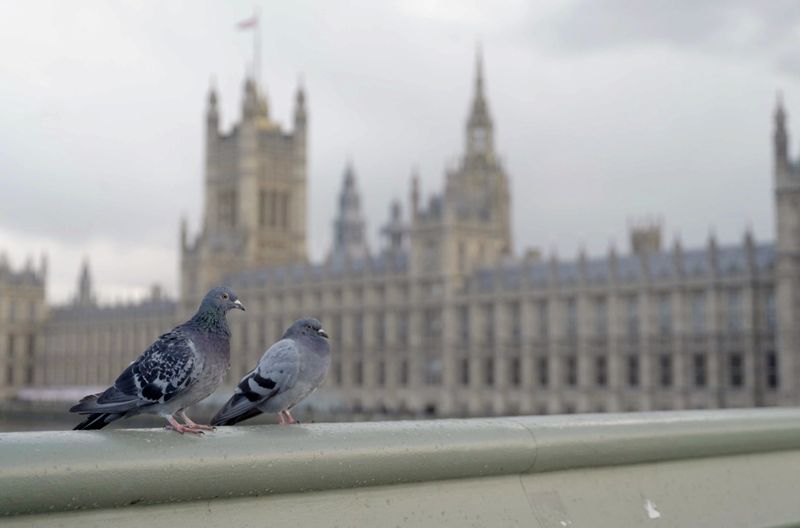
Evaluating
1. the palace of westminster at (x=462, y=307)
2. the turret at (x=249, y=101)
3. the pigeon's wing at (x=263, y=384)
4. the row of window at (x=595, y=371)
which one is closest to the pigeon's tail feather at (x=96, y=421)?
the pigeon's wing at (x=263, y=384)

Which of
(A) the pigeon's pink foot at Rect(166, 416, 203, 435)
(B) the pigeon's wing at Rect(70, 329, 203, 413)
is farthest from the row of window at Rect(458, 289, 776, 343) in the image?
(A) the pigeon's pink foot at Rect(166, 416, 203, 435)

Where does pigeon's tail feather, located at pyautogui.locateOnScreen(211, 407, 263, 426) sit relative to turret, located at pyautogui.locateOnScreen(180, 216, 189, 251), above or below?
below

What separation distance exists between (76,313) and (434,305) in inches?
2221

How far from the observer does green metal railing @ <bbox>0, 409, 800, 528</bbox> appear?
3.63 metres

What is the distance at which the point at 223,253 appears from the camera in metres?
104

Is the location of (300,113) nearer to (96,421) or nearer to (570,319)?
(570,319)

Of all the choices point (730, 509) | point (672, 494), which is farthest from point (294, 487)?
point (730, 509)

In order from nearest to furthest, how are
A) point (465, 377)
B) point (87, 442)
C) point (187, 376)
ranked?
1. point (87, 442)
2. point (187, 376)
3. point (465, 377)

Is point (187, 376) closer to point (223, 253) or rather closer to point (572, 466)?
point (572, 466)

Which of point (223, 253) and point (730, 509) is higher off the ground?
point (223, 253)

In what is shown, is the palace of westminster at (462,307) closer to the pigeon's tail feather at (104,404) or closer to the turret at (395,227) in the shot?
the turret at (395,227)

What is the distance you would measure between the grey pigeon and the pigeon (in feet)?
0.80

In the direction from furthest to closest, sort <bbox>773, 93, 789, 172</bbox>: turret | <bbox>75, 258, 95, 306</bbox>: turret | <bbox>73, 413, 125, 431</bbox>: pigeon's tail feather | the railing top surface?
<bbox>75, 258, 95, 306</bbox>: turret → <bbox>773, 93, 789, 172</bbox>: turret → <bbox>73, 413, 125, 431</bbox>: pigeon's tail feather → the railing top surface

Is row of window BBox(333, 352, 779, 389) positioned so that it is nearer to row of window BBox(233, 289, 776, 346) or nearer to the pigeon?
row of window BBox(233, 289, 776, 346)
